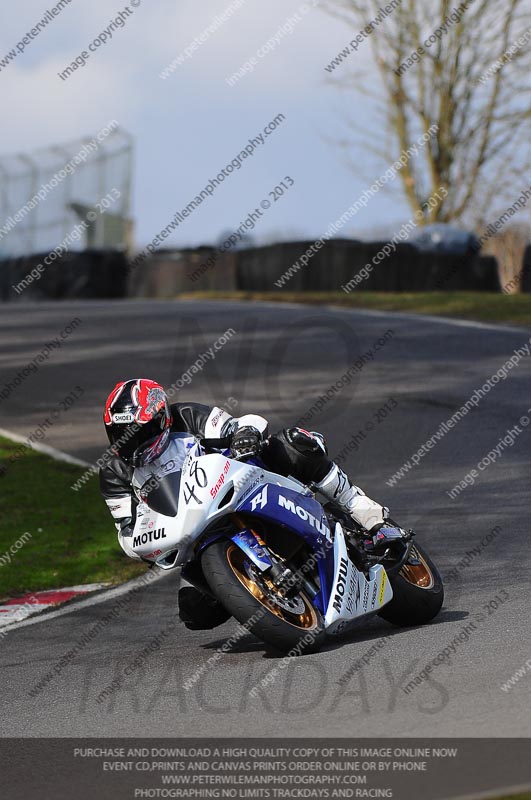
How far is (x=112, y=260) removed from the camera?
3036 centimetres

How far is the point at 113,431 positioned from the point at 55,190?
26339mm

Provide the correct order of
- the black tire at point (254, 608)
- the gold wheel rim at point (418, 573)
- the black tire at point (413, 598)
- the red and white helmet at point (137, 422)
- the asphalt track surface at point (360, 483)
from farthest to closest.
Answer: the gold wheel rim at point (418, 573) < the black tire at point (413, 598) < the red and white helmet at point (137, 422) < the black tire at point (254, 608) < the asphalt track surface at point (360, 483)

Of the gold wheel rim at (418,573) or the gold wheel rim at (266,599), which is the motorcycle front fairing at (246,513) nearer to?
the gold wheel rim at (266,599)

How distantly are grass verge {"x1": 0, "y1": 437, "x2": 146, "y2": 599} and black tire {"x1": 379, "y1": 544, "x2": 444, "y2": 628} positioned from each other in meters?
3.34

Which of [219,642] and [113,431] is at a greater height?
[113,431]

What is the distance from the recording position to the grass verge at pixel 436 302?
21.7m

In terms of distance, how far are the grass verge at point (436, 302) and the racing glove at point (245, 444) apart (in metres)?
14.7

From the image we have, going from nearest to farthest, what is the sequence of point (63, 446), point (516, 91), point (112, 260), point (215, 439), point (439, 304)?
point (215, 439) < point (63, 446) < point (439, 304) < point (112, 260) < point (516, 91)

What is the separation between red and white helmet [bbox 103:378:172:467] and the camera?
6.54 meters

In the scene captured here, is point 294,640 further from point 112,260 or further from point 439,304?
point 112,260

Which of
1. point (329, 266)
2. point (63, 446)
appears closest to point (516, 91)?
point (329, 266)
